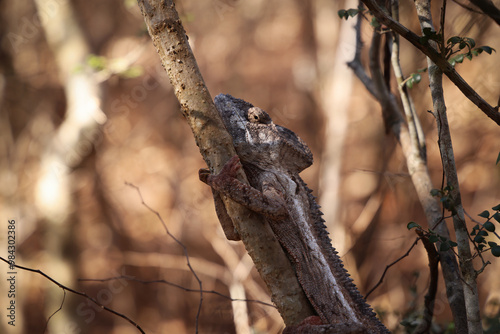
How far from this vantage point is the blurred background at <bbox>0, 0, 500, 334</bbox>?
26.3 feet

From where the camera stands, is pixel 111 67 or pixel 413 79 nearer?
pixel 413 79

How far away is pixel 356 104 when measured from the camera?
9250 mm

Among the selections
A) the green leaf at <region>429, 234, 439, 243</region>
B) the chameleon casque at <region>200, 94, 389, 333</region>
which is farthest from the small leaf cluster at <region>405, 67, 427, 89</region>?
the green leaf at <region>429, 234, 439, 243</region>

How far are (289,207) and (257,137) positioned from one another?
1.51 feet

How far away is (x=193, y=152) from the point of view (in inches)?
371

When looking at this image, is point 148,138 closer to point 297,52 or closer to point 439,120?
point 297,52

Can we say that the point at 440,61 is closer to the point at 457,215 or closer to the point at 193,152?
the point at 457,215

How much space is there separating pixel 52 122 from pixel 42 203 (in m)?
3.13

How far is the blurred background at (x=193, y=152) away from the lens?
8023mm

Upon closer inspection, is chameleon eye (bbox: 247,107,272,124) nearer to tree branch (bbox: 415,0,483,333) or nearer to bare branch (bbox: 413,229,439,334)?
tree branch (bbox: 415,0,483,333)

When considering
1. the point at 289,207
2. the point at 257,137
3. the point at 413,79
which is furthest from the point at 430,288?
the point at 257,137

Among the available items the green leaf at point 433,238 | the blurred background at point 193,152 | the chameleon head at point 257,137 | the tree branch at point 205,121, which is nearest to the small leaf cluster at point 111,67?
the blurred background at point 193,152

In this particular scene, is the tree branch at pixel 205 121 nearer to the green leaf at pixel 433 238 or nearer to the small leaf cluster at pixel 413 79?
the green leaf at pixel 433 238

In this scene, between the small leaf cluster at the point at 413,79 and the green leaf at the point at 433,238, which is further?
the small leaf cluster at the point at 413,79
